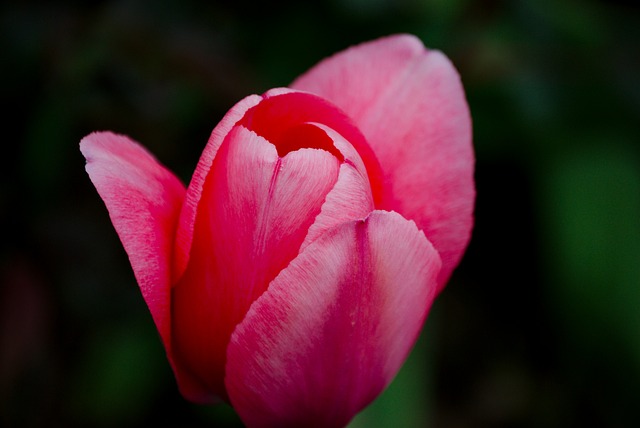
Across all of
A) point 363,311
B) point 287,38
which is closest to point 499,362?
point 287,38

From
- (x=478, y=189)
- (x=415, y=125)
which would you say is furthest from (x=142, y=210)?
(x=478, y=189)

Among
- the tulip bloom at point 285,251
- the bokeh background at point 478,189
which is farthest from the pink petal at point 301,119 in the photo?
the bokeh background at point 478,189

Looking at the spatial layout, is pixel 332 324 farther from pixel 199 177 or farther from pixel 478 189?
pixel 478 189

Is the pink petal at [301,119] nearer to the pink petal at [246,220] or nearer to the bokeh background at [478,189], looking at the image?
the pink petal at [246,220]

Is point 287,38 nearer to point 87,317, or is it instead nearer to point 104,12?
point 104,12

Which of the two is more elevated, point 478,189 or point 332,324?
point 332,324

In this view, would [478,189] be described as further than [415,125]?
Yes
